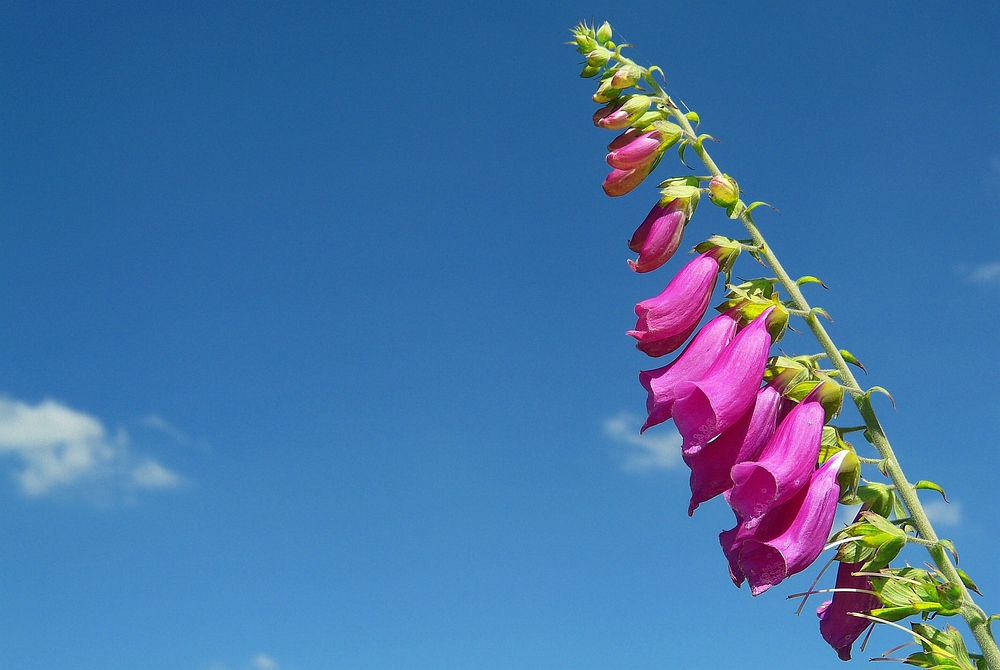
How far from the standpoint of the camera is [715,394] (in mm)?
2057

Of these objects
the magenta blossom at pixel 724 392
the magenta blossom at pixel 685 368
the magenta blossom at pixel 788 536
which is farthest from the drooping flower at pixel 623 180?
the magenta blossom at pixel 788 536

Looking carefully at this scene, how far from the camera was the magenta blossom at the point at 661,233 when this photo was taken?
2439 millimetres

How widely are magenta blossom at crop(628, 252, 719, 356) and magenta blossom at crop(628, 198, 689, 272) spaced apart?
0.16 metres

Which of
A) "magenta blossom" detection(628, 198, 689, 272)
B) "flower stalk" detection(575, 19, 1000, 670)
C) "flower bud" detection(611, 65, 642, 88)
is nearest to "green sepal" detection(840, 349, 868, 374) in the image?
"flower stalk" detection(575, 19, 1000, 670)

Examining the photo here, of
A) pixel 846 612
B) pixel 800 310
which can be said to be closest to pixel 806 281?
pixel 800 310

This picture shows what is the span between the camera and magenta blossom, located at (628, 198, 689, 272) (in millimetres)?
2439

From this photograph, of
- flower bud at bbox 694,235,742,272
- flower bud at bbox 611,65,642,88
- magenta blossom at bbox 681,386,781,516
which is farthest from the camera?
flower bud at bbox 611,65,642,88

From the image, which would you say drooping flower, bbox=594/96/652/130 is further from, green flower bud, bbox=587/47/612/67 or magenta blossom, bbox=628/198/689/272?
magenta blossom, bbox=628/198/689/272

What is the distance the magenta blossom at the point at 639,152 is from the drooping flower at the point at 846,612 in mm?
1271

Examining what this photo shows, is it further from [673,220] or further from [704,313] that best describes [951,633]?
[673,220]

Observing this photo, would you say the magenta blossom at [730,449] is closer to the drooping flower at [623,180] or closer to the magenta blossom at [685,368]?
the magenta blossom at [685,368]

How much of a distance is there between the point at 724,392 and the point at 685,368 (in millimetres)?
166

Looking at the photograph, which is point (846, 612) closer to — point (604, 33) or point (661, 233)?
point (661, 233)

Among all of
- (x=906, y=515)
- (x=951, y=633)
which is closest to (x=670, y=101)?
(x=906, y=515)
